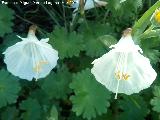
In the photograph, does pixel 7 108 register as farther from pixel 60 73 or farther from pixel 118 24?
pixel 118 24

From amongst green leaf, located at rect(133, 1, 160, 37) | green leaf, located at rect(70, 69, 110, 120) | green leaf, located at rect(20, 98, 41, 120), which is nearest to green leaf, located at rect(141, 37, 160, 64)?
green leaf, located at rect(133, 1, 160, 37)

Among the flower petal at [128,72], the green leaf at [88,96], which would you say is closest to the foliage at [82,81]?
the green leaf at [88,96]

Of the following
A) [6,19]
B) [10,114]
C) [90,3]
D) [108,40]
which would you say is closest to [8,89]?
[10,114]

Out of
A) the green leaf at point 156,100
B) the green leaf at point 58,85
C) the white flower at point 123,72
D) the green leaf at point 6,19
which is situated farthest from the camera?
the green leaf at point 6,19

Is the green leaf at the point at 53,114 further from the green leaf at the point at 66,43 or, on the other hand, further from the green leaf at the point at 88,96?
the green leaf at the point at 66,43

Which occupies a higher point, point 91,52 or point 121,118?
point 91,52

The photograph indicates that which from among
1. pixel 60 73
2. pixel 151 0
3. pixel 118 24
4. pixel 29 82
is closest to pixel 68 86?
pixel 60 73

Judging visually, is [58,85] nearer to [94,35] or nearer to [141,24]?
[94,35]
